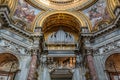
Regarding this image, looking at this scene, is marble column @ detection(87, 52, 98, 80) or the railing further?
the railing

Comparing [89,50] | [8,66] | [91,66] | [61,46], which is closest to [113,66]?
[91,66]

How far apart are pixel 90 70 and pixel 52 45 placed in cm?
560

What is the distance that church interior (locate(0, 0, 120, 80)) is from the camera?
12.5 m

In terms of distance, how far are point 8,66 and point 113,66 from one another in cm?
848

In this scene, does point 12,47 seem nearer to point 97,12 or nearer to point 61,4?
point 61,4

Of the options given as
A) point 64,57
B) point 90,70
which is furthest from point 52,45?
point 90,70

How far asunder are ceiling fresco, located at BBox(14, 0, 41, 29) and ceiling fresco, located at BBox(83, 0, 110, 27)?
17.9 ft

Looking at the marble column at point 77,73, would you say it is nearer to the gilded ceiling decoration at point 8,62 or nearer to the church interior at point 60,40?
the church interior at point 60,40

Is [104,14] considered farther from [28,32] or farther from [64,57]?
[28,32]

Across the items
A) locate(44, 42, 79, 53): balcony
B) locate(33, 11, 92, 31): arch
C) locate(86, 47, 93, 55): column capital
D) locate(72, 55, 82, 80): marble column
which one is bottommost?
locate(72, 55, 82, 80): marble column

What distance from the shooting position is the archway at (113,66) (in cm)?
1217

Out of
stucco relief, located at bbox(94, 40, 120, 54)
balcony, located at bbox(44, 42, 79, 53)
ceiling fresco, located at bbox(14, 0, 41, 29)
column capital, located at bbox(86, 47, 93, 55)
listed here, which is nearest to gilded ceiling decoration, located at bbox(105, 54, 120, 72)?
stucco relief, located at bbox(94, 40, 120, 54)

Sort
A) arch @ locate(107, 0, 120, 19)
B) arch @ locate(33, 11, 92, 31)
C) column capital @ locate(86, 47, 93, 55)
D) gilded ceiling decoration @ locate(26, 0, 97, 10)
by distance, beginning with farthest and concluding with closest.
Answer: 1. gilded ceiling decoration @ locate(26, 0, 97, 10)
2. arch @ locate(33, 11, 92, 31)
3. arch @ locate(107, 0, 120, 19)
4. column capital @ locate(86, 47, 93, 55)

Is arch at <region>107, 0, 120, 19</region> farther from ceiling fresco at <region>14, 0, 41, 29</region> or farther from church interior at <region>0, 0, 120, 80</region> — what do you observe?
ceiling fresco at <region>14, 0, 41, 29</region>
